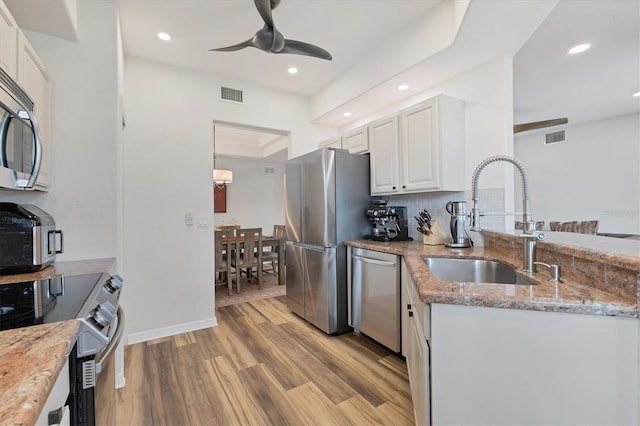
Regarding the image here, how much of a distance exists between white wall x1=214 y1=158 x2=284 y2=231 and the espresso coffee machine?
14.4ft

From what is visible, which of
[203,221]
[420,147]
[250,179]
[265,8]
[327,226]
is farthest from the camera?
[250,179]

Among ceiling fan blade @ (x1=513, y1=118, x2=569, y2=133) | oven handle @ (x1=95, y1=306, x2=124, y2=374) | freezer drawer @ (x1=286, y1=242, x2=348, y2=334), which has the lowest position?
freezer drawer @ (x1=286, y1=242, x2=348, y2=334)

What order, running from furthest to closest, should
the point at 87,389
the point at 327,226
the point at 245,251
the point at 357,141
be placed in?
1. the point at 245,251
2. the point at 357,141
3. the point at 327,226
4. the point at 87,389

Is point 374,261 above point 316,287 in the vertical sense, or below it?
above

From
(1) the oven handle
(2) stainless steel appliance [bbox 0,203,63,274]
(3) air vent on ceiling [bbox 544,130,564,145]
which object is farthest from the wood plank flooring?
(3) air vent on ceiling [bbox 544,130,564,145]

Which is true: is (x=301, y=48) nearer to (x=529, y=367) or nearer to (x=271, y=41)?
(x=271, y=41)

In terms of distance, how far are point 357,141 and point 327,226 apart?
111 centimetres

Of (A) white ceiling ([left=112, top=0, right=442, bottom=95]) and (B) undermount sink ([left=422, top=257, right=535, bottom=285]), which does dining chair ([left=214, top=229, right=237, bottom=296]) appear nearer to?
(A) white ceiling ([left=112, top=0, right=442, bottom=95])

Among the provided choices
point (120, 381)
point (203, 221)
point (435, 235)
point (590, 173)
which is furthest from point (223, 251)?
point (590, 173)

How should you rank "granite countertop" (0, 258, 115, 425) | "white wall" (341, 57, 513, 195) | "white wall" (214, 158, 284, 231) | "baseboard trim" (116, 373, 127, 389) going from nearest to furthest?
"granite countertop" (0, 258, 115, 425)
"baseboard trim" (116, 373, 127, 389)
"white wall" (341, 57, 513, 195)
"white wall" (214, 158, 284, 231)

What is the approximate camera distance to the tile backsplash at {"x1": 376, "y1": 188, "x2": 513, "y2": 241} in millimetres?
2359

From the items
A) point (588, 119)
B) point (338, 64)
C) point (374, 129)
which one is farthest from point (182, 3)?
point (588, 119)

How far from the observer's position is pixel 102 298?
1.11 m

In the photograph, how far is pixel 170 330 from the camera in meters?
2.91
